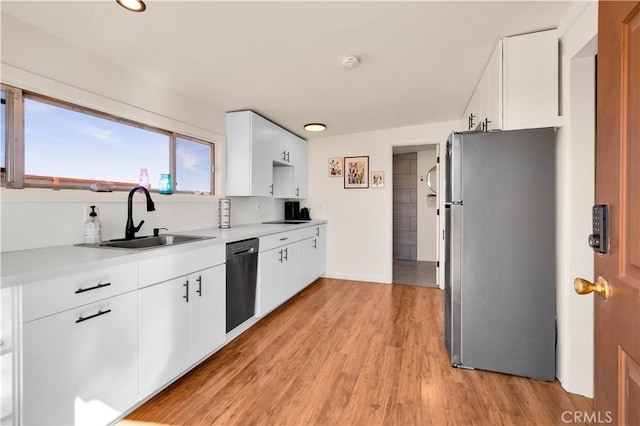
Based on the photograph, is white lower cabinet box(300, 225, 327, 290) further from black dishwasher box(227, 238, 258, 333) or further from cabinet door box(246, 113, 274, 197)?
black dishwasher box(227, 238, 258, 333)

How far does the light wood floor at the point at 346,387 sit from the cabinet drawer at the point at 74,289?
2.43 feet

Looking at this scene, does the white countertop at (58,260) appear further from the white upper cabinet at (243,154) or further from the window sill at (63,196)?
the white upper cabinet at (243,154)

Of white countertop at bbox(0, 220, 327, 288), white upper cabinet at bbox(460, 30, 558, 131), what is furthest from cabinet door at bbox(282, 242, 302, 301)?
white upper cabinet at bbox(460, 30, 558, 131)

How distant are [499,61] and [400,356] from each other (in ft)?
7.32

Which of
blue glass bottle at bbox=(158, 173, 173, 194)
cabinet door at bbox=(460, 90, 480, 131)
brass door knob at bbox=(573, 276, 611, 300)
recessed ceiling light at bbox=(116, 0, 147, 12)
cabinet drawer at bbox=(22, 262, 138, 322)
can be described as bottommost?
cabinet drawer at bbox=(22, 262, 138, 322)

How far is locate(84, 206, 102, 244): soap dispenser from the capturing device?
1.88 m

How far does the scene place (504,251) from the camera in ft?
6.35

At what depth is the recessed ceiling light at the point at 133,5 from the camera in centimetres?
148

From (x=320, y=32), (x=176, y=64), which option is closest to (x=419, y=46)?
(x=320, y=32)

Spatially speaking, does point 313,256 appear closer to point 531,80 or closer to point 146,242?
point 146,242

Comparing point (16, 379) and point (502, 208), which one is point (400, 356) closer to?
point (502, 208)

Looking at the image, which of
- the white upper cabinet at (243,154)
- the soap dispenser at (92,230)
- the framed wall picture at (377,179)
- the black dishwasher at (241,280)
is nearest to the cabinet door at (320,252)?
the framed wall picture at (377,179)

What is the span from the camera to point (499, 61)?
1.96 metres

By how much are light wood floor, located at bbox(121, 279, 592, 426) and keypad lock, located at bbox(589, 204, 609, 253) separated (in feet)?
4.20
